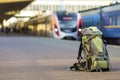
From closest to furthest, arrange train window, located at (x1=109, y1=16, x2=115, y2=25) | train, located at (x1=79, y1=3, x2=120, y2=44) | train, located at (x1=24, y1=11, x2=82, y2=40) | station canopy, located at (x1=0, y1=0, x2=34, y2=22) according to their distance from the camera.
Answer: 1. train, located at (x1=79, y1=3, x2=120, y2=44)
2. train window, located at (x1=109, y1=16, x2=115, y2=25)
3. train, located at (x1=24, y1=11, x2=82, y2=40)
4. station canopy, located at (x1=0, y1=0, x2=34, y2=22)

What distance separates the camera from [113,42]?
39969 millimetres

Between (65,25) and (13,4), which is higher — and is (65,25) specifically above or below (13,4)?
below

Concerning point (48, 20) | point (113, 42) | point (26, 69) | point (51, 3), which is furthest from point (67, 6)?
point (26, 69)

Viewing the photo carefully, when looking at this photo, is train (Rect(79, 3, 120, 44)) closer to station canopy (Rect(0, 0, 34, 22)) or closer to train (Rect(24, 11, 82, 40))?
train (Rect(24, 11, 82, 40))

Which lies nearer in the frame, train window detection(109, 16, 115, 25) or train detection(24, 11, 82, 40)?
train window detection(109, 16, 115, 25)

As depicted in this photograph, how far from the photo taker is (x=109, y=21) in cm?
4025

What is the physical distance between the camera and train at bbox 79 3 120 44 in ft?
124

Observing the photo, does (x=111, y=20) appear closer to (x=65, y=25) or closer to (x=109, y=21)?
(x=109, y=21)

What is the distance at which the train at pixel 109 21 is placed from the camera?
37.8 m

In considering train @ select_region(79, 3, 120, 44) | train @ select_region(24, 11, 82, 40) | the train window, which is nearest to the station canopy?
train @ select_region(24, 11, 82, 40)

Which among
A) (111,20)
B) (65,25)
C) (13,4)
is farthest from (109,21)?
(13,4)

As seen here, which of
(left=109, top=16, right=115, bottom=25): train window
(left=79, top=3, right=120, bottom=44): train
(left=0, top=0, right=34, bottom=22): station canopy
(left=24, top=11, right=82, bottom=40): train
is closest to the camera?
(left=79, top=3, right=120, bottom=44): train

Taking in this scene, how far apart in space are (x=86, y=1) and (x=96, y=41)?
132 m

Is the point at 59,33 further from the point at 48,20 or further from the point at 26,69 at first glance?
the point at 26,69
